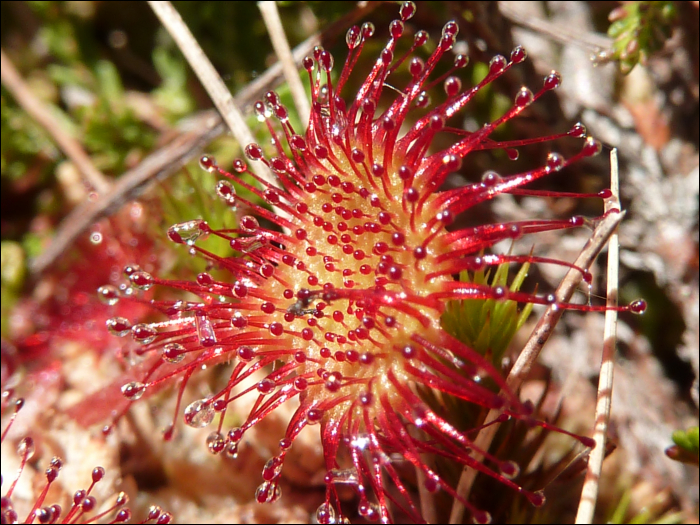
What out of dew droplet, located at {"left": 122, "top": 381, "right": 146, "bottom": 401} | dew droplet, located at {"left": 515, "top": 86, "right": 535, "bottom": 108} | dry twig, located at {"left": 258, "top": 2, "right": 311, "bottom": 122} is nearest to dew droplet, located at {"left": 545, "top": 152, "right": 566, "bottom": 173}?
dew droplet, located at {"left": 515, "top": 86, "right": 535, "bottom": 108}

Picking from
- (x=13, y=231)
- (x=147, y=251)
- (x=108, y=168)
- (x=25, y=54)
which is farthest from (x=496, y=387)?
(x=25, y=54)

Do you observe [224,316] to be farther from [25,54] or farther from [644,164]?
[25,54]

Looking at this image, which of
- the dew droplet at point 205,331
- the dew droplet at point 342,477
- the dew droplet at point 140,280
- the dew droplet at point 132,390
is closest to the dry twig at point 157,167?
the dew droplet at point 140,280

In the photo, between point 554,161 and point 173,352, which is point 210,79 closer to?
point 173,352

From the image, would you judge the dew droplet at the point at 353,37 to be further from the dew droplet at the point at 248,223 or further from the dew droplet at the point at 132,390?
the dew droplet at the point at 132,390

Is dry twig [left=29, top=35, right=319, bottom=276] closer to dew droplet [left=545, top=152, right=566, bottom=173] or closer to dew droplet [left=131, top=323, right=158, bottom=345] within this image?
dew droplet [left=131, top=323, right=158, bottom=345]

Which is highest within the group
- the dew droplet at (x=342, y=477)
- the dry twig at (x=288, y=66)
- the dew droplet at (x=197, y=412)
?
the dry twig at (x=288, y=66)
